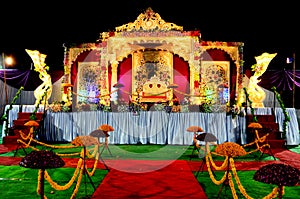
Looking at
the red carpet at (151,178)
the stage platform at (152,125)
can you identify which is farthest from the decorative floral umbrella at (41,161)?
the stage platform at (152,125)

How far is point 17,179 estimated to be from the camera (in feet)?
18.0

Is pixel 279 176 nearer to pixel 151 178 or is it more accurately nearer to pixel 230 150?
pixel 230 150

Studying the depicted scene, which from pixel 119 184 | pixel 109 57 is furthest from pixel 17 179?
pixel 109 57

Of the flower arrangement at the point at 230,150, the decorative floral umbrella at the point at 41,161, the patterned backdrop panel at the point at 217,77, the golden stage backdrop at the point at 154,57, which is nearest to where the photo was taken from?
the decorative floral umbrella at the point at 41,161

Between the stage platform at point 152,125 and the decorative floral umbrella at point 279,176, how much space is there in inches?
275

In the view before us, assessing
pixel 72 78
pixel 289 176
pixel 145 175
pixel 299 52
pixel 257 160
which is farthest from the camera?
pixel 299 52

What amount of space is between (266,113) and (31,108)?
8.01 m

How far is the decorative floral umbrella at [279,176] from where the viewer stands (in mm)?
2828

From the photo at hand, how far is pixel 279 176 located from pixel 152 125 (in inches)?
290

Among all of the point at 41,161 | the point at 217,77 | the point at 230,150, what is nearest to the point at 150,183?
the point at 230,150

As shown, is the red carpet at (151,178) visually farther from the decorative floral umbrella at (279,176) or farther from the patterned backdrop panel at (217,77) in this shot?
the patterned backdrop panel at (217,77)

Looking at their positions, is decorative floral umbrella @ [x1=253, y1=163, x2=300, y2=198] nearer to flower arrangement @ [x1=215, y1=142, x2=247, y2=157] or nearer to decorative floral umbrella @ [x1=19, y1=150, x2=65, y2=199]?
flower arrangement @ [x1=215, y1=142, x2=247, y2=157]

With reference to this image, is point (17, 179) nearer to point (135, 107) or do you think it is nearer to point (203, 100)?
point (135, 107)

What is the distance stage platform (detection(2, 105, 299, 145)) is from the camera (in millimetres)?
9945
